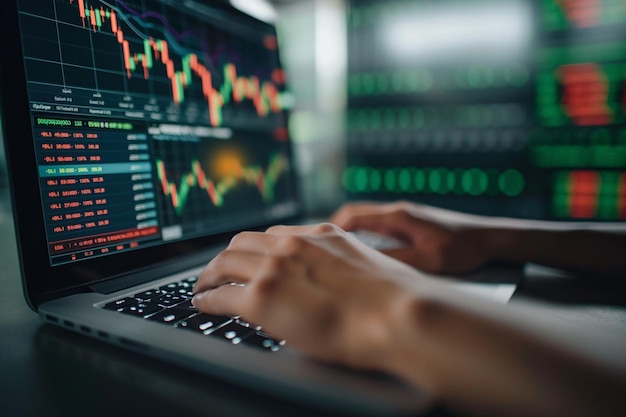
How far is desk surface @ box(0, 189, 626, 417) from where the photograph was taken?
0.28m

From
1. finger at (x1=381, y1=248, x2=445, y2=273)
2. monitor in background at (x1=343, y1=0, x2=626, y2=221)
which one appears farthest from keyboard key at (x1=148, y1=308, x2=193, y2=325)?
monitor in background at (x1=343, y1=0, x2=626, y2=221)

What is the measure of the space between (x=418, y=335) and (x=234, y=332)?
163 mm

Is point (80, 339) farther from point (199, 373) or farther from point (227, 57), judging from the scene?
point (227, 57)

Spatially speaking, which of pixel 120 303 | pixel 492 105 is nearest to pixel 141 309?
pixel 120 303

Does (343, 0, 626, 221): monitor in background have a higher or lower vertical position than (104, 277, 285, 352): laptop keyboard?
higher

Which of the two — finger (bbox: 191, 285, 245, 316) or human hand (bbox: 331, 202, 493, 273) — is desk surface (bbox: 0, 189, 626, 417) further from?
human hand (bbox: 331, 202, 493, 273)

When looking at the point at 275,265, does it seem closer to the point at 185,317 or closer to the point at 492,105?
the point at 185,317

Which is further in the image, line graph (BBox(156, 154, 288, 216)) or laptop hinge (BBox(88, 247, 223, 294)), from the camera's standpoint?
line graph (BBox(156, 154, 288, 216))

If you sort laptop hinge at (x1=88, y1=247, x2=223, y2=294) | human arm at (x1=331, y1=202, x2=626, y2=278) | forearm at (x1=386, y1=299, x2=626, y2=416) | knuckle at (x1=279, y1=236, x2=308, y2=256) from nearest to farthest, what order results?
forearm at (x1=386, y1=299, x2=626, y2=416) → knuckle at (x1=279, y1=236, x2=308, y2=256) → laptop hinge at (x1=88, y1=247, x2=223, y2=294) → human arm at (x1=331, y1=202, x2=626, y2=278)

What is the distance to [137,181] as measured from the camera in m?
0.53

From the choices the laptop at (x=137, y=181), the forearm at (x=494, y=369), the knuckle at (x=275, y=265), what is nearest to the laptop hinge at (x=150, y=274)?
the laptop at (x=137, y=181)

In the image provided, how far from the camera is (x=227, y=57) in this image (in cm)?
73

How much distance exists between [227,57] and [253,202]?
263 millimetres

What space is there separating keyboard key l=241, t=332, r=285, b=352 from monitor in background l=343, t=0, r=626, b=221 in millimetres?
1117
